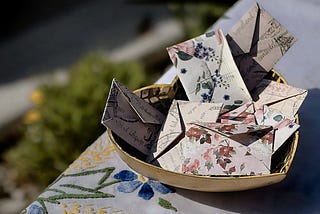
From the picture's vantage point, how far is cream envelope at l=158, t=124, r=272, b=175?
94 centimetres

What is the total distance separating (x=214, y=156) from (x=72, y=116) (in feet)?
3.38

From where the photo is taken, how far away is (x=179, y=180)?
0.93 meters

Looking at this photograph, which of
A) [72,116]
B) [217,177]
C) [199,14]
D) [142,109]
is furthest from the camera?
[199,14]

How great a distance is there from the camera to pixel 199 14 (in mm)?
2504

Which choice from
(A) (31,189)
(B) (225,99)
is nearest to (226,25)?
(B) (225,99)

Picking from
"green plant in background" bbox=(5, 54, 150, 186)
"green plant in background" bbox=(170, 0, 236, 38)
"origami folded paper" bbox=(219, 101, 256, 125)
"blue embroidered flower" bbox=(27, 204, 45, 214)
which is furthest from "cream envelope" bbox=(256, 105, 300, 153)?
"green plant in background" bbox=(170, 0, 236, 38)

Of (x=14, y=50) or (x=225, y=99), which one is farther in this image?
(x=14, y=50)

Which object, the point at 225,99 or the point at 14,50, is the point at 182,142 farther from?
the point at 14,50

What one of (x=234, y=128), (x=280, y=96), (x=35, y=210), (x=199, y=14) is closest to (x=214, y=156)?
(x=234, y=128)

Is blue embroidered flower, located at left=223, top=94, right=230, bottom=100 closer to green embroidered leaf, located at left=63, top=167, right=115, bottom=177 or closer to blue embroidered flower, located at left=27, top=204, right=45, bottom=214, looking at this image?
green embroidered leaf, located at left=63, top=167, right=115, bottom=177

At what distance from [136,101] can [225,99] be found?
0.15 metres

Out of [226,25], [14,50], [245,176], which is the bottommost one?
[14,50]

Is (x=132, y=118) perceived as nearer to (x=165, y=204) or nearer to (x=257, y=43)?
(x=165, y=204)

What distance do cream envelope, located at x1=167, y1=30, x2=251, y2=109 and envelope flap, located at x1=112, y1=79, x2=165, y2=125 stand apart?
0.20 ft
